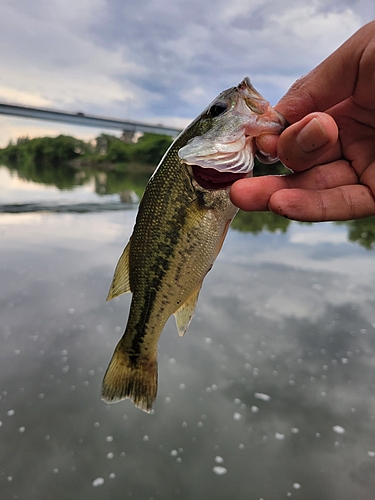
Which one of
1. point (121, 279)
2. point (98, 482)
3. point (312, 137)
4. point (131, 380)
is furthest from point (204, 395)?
point (312, 137)

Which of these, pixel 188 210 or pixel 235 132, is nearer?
pixel 235 132

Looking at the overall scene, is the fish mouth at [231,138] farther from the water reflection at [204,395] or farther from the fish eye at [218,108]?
the water reflection at [204,395]

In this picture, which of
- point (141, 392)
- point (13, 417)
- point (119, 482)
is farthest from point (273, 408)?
point (13, 417)

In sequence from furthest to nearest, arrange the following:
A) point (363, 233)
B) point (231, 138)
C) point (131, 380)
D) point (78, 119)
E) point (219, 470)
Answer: point (78, 119) → point (363, 233) → point (219, 470) → point (131, 380) → point (231, 138)

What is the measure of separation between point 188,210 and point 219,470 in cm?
276

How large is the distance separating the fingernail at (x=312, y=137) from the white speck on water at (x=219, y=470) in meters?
3.09

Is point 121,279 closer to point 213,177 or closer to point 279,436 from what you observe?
point 213,177

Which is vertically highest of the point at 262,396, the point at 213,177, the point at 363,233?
the point at 213,177

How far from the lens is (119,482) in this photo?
3350 millimetres

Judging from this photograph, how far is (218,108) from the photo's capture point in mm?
1990

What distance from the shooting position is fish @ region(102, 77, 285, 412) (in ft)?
6.31

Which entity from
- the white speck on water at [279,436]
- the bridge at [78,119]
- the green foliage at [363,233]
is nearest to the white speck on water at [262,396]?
the white speck on water at [279,436]

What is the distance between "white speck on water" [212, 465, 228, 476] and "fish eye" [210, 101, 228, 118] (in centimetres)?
320

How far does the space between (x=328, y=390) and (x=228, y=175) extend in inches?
146
